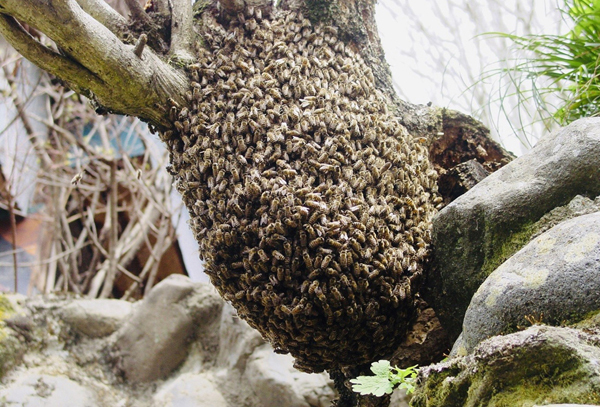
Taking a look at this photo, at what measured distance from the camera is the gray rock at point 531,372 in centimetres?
148

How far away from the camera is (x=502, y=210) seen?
237cm

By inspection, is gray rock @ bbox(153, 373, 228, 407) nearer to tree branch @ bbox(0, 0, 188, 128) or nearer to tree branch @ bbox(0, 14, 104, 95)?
tree branch @ bbox(0, 0, 188, 128)

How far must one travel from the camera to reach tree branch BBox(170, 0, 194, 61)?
290 cm

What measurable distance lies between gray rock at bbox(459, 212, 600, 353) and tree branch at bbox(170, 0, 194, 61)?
193 centimetres

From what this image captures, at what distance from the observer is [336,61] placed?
2893 millimetres

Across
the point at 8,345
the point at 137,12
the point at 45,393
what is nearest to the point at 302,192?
the point at 137,12

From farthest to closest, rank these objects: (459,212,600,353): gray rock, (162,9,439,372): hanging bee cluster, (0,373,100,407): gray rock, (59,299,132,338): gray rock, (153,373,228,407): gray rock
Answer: (59,299,132,338): gray rock, (153,373,228,407): gray rock, (0,373,100,407): gray rock, (162,9,439,372): hanging bee cluster, (459,212,600,353): gray rock

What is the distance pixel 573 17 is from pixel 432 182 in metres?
1.37

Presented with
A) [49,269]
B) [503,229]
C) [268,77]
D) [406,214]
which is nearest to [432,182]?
[406,214]

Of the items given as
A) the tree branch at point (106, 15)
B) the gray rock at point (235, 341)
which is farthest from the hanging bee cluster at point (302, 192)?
the gray rock at point (235, 341)

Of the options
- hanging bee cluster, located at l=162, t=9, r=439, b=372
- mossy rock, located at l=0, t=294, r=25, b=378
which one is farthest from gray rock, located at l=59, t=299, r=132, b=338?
hanging bee cluster, located at l=162, t=9, r=439, b=372

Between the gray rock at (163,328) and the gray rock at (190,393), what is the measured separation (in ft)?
0.54

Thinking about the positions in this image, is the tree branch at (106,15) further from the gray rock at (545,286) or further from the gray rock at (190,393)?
the gray rock at (190,393)

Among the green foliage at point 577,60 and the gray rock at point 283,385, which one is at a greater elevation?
the green foliage at point 577,60
